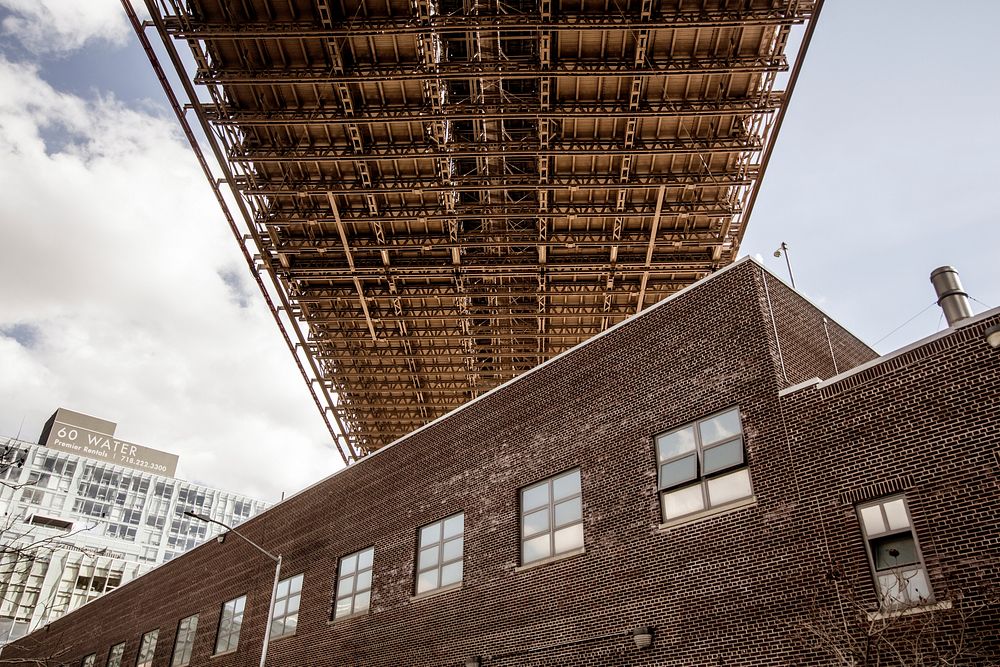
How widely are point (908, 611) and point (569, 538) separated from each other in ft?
25.5

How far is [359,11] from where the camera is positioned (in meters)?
23.6

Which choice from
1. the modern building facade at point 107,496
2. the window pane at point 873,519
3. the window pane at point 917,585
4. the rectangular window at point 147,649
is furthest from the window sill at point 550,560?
the modern building facade at point 107,496

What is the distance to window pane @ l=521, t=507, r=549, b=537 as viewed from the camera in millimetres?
18953

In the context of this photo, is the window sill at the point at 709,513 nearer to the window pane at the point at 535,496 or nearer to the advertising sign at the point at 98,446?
the window pane at the point at 535,496

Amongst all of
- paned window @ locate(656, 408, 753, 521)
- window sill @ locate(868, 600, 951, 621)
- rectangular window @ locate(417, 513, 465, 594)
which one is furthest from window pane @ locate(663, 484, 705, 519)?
rectangular window @ locate(417, 513, 465, 594)

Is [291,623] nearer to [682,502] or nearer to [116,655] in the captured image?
[682,502]

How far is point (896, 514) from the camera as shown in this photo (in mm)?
12719

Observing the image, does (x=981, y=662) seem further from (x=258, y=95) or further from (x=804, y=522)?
(x=258, y=95)

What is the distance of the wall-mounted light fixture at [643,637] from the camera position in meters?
15.1

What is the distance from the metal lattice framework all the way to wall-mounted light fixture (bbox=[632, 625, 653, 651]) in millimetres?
16224

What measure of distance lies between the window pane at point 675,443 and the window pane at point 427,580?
8.05 metres

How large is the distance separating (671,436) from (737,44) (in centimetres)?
1380

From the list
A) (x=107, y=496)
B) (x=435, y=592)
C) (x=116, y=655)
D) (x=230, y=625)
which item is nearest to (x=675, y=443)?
(x=435, y=592)

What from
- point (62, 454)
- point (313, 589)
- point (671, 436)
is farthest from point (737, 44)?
point (62, 454)
